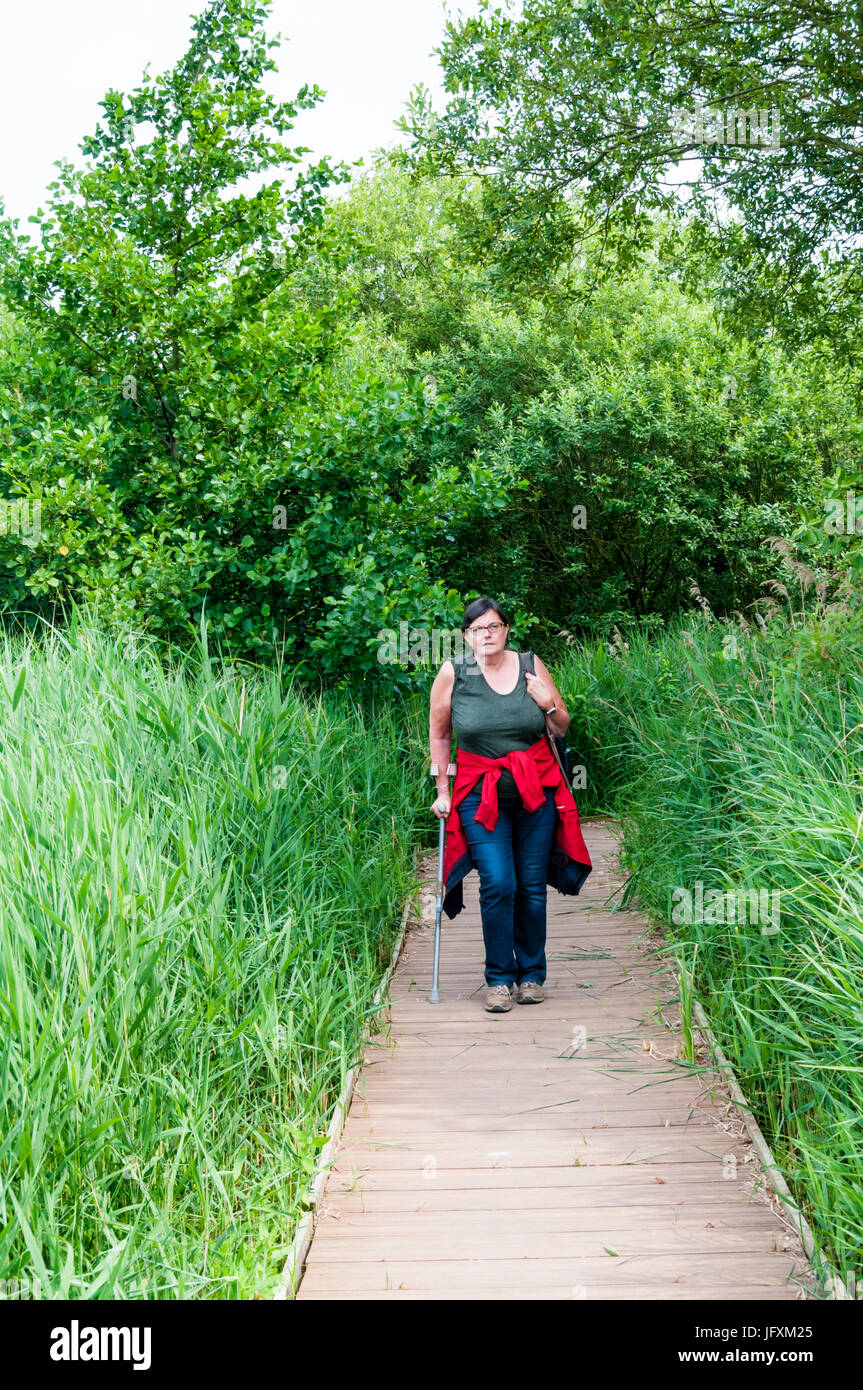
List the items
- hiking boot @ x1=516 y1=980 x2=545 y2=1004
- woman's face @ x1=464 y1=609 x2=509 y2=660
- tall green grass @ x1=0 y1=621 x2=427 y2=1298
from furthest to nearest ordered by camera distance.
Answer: hiking boot @ x1=516 y1=980 x2=545 y2=1004, woman's face @ x1=464 y1=609 x2=509 y2=660, tall green grass @ x1=0 y1=621 x2=427 y2=1298

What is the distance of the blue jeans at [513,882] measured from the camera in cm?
568

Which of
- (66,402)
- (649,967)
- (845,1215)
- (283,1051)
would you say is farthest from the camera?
(66,402)

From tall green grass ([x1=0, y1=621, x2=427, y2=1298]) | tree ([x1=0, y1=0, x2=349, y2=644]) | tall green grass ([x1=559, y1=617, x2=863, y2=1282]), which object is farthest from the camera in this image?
tree ([x1=0, y1=0, x2=349, y2=644])

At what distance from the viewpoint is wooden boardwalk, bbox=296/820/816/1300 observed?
3377mm

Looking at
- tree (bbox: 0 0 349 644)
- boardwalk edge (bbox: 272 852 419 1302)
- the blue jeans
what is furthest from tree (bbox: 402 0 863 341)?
boardwalk edge (bbox: 272 852 419 1302)

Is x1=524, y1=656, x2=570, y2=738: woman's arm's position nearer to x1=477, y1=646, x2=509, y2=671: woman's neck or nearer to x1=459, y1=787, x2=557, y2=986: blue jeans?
→ x1=477, y1=646, x2=509, y2=671: woman's neck

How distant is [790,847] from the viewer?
4.42 m

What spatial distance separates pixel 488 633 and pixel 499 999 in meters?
1.80

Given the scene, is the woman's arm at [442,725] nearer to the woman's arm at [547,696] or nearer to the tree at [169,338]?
the woman's arm at [547,696]

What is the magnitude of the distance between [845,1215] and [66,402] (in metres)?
8.39

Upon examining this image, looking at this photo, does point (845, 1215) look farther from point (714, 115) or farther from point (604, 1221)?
point (714, 115)

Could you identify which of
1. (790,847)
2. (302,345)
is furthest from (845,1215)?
(302,345)

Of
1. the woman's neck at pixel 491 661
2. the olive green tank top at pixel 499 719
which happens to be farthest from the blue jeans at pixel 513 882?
the woman's neck at pixel 491 661

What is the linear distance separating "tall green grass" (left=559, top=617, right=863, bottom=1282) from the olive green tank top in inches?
36.5
